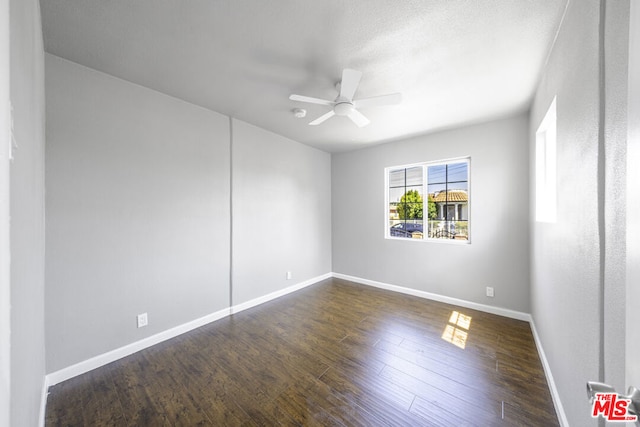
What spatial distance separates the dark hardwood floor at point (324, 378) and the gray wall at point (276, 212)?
29.9 inches

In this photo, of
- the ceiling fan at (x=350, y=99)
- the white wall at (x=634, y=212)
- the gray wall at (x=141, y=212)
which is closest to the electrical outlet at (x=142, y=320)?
the gray wall at (x=141, y=212)

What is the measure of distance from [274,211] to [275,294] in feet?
4.21

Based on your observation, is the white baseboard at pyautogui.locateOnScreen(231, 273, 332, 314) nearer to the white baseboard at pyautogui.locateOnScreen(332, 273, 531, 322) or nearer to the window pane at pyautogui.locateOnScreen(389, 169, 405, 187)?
the white baseboard at pyautogui.locateOnScreen(332, 273, 531, 322)

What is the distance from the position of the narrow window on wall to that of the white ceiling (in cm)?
46

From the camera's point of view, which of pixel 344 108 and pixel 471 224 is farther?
pixel 471 224

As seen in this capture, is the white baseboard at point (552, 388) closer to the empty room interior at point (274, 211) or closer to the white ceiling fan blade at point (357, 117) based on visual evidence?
the empty room interior at point (274, 211)

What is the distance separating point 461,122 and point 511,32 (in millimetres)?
1593

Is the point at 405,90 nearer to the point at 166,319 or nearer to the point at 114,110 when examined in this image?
the point at 114,110

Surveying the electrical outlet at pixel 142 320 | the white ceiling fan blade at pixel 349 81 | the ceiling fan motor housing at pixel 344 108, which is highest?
the white ceiling fan blade at pixel 349 81

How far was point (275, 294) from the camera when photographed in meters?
3.57

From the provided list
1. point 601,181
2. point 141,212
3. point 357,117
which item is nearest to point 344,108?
point 357,117

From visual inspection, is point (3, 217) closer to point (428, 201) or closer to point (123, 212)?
point (123, 212)

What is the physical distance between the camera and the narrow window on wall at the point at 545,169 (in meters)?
2.08

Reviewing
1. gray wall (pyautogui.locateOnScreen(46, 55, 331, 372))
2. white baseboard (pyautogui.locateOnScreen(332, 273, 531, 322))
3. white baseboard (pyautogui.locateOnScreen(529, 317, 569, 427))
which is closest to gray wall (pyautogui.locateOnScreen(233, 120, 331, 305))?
gray wall (pyautogui.locateOnScreen(46, 55, 331, 372))
